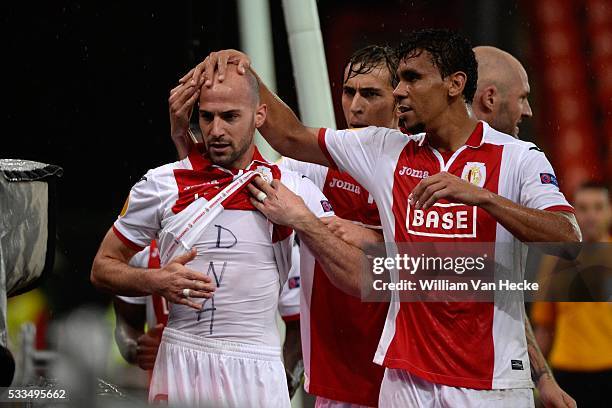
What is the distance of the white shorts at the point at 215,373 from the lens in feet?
8.16

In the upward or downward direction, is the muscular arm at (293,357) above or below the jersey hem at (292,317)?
below

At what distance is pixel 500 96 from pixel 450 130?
2.14ft

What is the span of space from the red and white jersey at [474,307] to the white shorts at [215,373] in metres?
0.30

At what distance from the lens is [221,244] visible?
97.8 inches

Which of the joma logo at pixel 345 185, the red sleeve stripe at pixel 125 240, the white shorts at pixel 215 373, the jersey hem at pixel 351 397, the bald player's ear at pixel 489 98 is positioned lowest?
the jersey hem at pixel 351 397

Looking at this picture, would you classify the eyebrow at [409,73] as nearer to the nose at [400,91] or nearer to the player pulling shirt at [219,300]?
the nose at [400,91]

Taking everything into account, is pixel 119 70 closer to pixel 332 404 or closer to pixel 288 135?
pixel 288 135

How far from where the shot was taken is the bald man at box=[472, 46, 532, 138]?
10.4 ft

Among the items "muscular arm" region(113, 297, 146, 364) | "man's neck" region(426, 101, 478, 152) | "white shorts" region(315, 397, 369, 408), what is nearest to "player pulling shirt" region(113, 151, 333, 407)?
"white shorts" region(315, 397, 369, 408)

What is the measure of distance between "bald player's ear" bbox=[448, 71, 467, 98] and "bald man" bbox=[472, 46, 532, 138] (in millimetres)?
512

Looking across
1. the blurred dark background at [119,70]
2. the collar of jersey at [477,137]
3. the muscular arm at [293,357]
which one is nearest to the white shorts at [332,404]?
the muscular arm at [293,357]

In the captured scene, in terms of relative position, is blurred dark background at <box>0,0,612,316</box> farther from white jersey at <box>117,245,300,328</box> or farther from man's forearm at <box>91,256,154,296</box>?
man's forearm at <box>91,256,154,296</box>

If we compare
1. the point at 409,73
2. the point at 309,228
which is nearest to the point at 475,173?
the point at 409,73

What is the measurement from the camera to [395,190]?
2602mm
